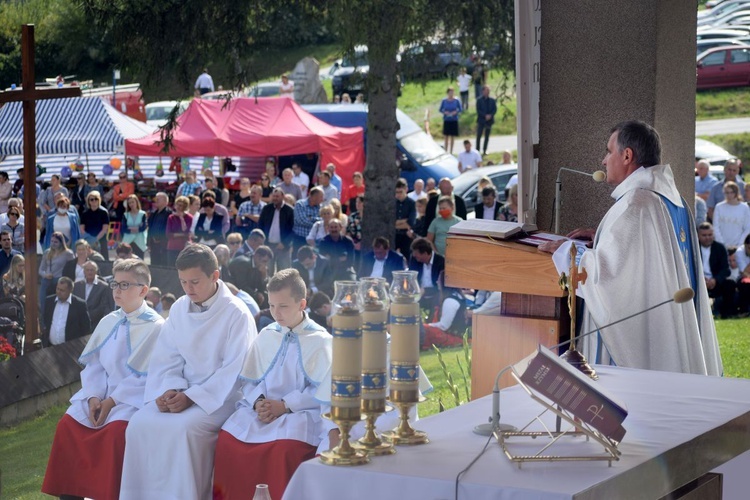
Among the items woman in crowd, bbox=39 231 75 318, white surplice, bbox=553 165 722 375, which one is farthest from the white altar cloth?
woman in crowd, bbox=39 231 75 318

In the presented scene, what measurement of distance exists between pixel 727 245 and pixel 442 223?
135 inches

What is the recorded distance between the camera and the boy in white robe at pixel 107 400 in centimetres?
585

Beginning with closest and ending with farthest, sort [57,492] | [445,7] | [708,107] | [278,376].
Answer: [278,376]
[57,492]
[445,7]
[708,107]

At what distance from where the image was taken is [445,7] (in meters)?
12.7

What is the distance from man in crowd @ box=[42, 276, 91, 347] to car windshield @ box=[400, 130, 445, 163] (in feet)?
32.3

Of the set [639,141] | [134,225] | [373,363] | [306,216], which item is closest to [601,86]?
[639,141]

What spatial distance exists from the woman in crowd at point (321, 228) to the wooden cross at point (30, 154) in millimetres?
4125

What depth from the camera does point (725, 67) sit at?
2872cm

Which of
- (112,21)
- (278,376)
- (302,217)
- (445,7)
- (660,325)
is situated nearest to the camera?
(660,325)

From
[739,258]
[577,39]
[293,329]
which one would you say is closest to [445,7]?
[739,258]

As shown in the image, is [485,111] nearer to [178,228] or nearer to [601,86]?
[178,228]

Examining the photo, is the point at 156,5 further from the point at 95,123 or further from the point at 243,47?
the point at 95,123

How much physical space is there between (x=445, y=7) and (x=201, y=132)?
25.7ft

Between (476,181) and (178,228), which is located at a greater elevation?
(476,181)
